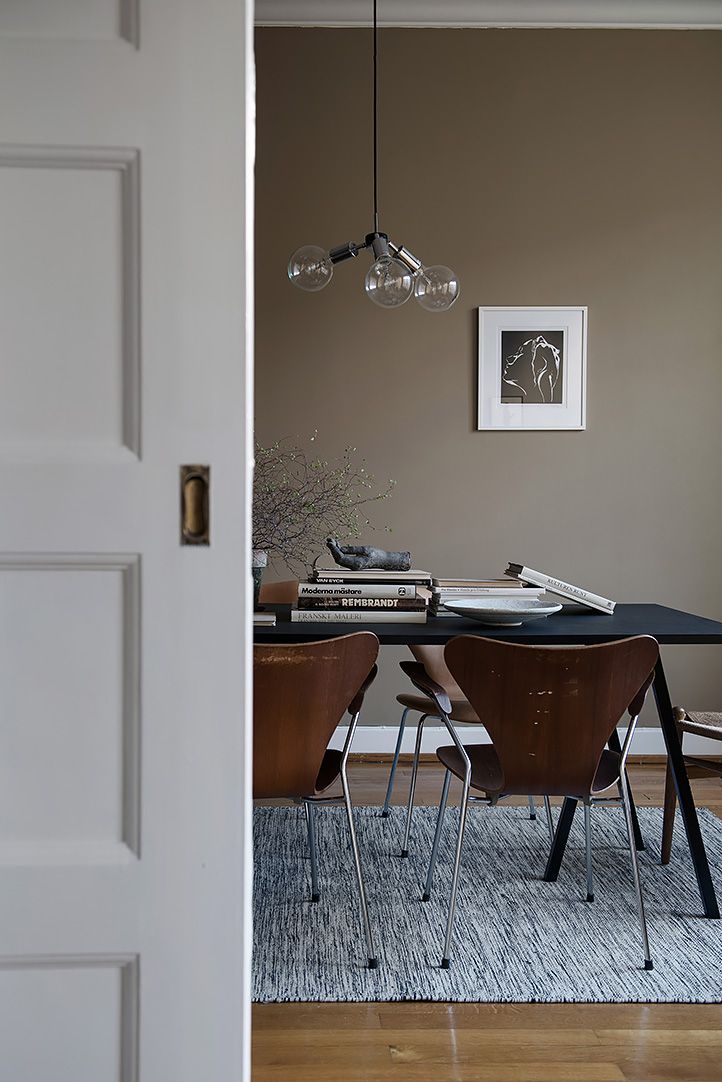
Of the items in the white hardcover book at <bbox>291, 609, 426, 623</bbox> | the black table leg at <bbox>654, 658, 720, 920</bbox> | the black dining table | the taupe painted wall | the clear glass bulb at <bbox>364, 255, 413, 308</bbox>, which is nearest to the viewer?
the black dining table

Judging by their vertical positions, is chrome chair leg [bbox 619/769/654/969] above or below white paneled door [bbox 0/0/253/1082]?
below

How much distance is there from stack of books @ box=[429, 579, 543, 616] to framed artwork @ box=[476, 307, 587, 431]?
5.40 ft

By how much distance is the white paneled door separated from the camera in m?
1.20

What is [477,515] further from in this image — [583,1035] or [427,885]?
[583,1035]

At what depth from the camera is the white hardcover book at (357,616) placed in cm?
275

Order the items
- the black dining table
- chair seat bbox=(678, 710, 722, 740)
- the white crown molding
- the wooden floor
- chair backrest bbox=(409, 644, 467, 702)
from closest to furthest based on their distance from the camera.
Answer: the wooden floor
the black dining table
chair seat bbox=(678, 710, 722, 740)
chair backrest bbox=(409, 644, 467, 702)
the white crown molding

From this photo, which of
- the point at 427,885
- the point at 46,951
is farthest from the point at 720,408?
the point at 46,951

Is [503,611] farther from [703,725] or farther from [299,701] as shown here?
[703,725]

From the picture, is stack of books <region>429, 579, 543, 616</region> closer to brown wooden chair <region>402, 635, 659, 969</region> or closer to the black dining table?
the black dining table

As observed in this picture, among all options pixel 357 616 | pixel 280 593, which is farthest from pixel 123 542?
pixel 280 593

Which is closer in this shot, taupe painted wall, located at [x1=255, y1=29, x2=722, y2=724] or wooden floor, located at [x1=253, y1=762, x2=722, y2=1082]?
wooden floor, located at [x1=253, y1=762, x2=722, y2=1082]

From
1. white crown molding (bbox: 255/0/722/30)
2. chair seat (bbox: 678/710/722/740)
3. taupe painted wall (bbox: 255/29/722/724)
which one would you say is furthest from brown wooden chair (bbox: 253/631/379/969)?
white crown molding (bbox: 255/0/722/30)

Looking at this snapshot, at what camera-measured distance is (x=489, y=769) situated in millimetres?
2545

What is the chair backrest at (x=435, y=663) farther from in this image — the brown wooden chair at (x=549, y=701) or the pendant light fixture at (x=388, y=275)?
the pendant light fixture at (x=388, y=275)
